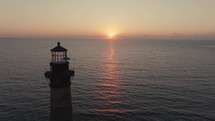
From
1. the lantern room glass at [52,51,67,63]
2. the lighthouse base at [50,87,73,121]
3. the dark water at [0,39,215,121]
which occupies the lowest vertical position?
the dark water at [0,39,215,121]

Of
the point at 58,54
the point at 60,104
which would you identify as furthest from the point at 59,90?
the point at 58,54

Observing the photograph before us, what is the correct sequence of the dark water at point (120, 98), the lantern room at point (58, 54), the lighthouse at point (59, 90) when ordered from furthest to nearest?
the dark water at point (120, 98), the lantern room at point (58, 54), the lighthouse at point (59, 90)

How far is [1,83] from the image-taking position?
212ft

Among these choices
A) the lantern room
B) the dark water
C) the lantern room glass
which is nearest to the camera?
the lantern room

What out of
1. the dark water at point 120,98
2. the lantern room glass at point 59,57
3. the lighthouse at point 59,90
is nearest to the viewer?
the lighthouse at point 59,90

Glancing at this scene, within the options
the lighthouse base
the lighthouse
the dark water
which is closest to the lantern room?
the lighthouse

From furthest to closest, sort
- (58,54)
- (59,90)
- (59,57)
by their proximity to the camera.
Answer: (59,57) → (58,54) → (59,90)

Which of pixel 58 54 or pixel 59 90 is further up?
pixel 58 54

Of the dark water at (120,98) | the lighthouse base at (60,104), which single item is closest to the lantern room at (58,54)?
the lighthouse base at (60,104)

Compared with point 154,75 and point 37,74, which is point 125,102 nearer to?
point 154,75

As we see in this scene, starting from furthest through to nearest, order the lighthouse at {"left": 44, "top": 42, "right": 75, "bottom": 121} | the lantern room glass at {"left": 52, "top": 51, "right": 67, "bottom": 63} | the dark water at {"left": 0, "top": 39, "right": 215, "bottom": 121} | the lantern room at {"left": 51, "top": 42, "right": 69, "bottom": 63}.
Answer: the dark water at {"left": 0, "top": 39, "right": 215, "bottom": 121}, the lantern room glass at {"left": 52, "top": 51, "right": 67, "bottom": 63}, the lantern room at {"left": 51, "top": 42, "right": 69, "bottom": 63}, the lighthouse at {"left": 44, "top": 42, "right": 75, "bottom": 121}

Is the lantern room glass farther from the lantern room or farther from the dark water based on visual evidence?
the dark water

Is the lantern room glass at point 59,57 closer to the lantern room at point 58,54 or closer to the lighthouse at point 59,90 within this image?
the lantern room at point 58,54

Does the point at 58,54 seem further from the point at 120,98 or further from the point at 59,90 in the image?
the point at 120,98
